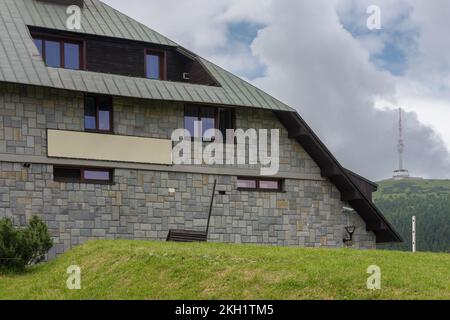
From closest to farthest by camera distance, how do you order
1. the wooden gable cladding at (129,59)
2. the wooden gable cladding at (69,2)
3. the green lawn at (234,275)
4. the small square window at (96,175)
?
the green lawn at (234,275), the small square window at (96,175), the wooden gable cladding at (129,59), the wooden gable cladding at (69,2)

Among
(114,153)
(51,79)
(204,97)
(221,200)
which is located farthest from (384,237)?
(51,79)

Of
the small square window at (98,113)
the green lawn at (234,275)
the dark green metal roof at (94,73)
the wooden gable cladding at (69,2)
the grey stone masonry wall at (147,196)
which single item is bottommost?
the green lawn at (234,275)

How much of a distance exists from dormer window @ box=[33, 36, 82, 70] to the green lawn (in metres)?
9.01

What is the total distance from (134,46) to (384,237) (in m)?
12.3

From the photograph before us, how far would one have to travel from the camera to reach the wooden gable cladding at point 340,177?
31344 millimetres

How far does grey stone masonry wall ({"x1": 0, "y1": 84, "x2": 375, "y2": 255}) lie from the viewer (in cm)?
2706

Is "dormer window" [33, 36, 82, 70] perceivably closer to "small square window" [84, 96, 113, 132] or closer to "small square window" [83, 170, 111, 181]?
"small square window" [84, 96, 113, 132]

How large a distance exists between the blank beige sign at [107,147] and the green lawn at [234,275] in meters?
6.00

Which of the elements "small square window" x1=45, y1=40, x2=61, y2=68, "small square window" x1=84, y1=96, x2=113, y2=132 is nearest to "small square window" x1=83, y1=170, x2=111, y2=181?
"small square window" x1=84, y1=96, x2=113, y2=132

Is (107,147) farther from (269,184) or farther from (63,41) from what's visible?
(269,184)

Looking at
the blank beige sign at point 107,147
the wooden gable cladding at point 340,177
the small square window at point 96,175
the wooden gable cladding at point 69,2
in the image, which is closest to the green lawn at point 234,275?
the small square window at point 96,175

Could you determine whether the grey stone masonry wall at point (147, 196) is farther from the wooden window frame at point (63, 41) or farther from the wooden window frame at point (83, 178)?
the wooden window frame at point (63, 41)

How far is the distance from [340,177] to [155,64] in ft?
26.7

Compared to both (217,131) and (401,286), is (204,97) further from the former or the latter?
(401,286)
